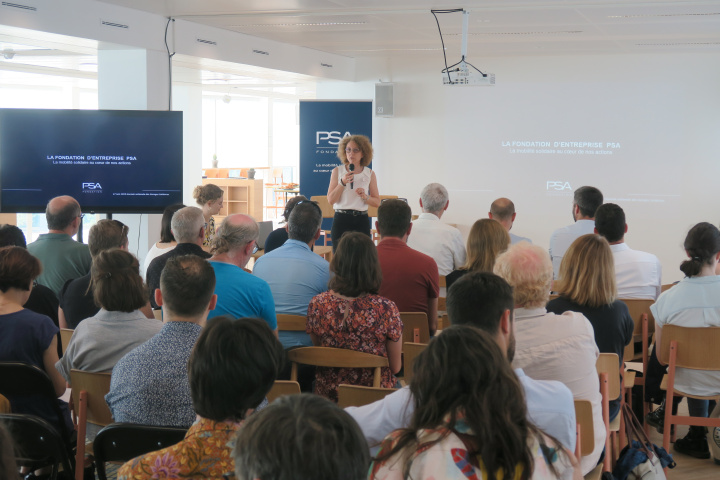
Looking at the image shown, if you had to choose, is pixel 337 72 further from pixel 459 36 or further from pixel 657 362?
pixel 657 362

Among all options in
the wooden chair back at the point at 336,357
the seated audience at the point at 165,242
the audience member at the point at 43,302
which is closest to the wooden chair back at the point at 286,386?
the wooden chair back at the point at 336,357

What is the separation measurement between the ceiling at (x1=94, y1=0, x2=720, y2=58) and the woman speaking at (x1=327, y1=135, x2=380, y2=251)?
1.40 m

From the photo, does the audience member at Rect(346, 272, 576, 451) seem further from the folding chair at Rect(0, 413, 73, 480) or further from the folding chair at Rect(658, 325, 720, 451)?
the folding chair at Rect(658, 325, 720, 451)

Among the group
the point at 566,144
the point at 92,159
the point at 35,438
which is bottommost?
the point at 35,438

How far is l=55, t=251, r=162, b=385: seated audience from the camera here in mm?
2982

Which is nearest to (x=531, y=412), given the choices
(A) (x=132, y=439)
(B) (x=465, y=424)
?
(B) (x=465, y=424)

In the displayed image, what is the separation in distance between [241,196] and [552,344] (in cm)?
1301

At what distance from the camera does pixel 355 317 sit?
3400mm

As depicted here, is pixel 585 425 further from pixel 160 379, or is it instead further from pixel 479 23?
pixel 479 23

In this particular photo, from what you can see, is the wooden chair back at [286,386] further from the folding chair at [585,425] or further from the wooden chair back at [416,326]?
the wooden chair back at [416,326]

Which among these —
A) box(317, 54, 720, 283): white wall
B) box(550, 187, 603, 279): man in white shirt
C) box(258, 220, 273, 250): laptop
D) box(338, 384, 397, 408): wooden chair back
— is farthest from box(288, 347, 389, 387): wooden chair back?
box(317, 54, 720, 283): white wall

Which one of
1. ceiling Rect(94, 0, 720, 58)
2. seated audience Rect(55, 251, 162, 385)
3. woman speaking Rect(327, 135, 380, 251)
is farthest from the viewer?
woman speaking Rect(327, 135, 380, 251)

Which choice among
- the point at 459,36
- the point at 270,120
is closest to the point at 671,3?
the point at 459,36

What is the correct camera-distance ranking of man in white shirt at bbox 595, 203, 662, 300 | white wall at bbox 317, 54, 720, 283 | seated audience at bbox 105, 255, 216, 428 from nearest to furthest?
1. seated audience at bbox 105, 255, 216, 428
2. man in white shirt at bbox 595, 203, 662, 300
3. white wall at bbox 317, 54, 720, 283
